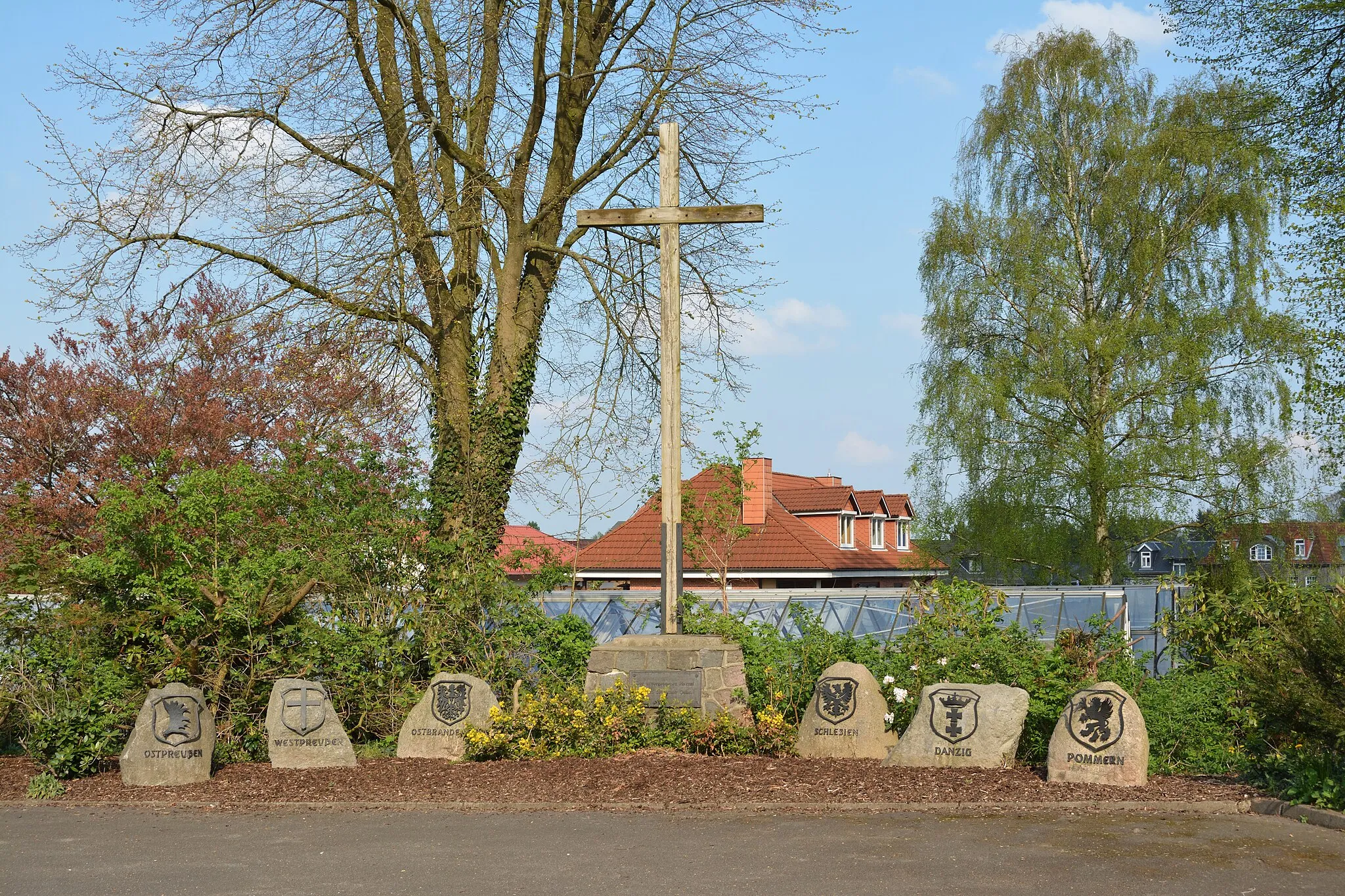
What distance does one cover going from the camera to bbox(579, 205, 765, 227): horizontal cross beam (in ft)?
35.8

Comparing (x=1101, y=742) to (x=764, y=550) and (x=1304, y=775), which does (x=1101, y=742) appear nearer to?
(x=1304, y=775)

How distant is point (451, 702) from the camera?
10.4 m

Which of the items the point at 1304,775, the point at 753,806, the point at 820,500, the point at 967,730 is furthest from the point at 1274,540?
the point at 753,806

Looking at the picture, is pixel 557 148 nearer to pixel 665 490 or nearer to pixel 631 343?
pixel 631 343

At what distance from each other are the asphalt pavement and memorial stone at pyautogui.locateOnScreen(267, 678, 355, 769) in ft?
6.08

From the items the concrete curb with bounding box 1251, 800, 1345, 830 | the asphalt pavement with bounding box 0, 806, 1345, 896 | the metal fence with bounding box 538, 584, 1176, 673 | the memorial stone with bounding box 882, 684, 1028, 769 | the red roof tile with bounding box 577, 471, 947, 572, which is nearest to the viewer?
the asphalt pavement with bounding box 0, 806, 1345, 896

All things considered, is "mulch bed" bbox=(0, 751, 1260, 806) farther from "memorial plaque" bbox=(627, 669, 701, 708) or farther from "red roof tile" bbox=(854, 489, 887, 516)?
"red roof tile" bbox=(854, 489, 887, 516)

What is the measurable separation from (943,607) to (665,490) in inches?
106

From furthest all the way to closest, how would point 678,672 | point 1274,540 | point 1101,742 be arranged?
point 1274,540, point 678,672, point 1101,742

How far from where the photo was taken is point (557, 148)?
1473 centimetres

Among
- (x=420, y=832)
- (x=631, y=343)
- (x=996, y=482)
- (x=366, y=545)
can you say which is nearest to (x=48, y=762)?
(x=366, y=545)

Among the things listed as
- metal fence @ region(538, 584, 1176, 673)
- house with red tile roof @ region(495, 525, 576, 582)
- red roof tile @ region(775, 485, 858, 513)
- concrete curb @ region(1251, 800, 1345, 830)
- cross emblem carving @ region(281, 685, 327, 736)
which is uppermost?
red roof tile @ region(775, 485, 858, 513)

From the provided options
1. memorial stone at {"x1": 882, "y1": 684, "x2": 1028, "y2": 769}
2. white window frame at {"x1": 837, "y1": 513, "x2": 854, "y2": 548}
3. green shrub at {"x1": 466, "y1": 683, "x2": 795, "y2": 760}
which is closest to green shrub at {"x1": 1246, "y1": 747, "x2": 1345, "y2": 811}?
memorial stone at {"x1": 882, "y1": 684, "x2": 1028, "y2": 769}

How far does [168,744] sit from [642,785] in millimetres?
3840
